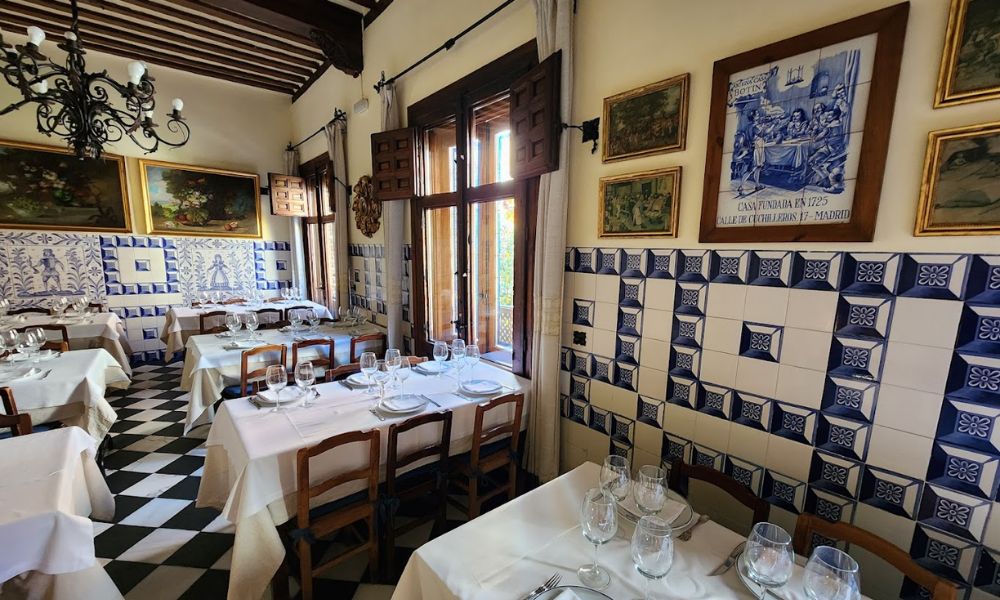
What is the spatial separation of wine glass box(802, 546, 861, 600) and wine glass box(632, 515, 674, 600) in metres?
0.33

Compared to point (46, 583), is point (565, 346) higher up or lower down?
higher up

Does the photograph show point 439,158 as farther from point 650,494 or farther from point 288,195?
point 288,195

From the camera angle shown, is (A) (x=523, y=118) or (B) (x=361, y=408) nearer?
(B) (x=361, y=408)

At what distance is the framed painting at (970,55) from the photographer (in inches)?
46.0

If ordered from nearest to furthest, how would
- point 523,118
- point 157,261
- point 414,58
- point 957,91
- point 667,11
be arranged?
point 957,91 → point 667,11 → point 523,118 → point 414,58 → point 157,261

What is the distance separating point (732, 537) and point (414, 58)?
161 inches

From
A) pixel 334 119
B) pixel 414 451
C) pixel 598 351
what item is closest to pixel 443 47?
pixel 334 119

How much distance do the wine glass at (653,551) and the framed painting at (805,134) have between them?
1.29 metres

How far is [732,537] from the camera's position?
1.26 metres

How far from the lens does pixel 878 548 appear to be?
1.12m

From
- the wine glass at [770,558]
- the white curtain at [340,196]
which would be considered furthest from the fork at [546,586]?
the white curtain at [340,196]

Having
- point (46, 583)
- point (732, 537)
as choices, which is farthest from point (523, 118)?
point (46, 583)

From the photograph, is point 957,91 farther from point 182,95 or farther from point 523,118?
point 182,95

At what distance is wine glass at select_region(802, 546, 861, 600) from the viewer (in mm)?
907
